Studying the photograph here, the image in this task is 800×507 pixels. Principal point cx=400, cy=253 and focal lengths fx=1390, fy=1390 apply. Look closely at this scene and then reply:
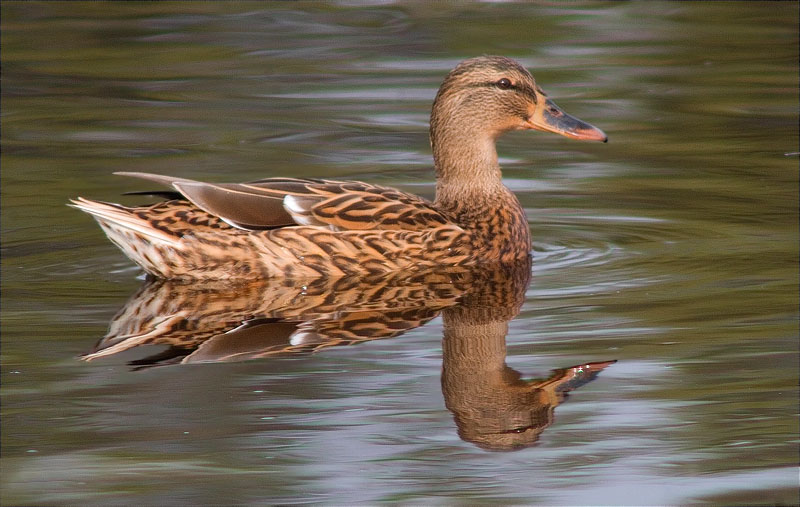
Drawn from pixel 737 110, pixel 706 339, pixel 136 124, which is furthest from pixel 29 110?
pixel 706 339

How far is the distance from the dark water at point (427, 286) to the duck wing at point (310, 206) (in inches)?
24.1

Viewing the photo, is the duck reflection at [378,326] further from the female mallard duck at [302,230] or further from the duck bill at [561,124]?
the duck bill at [561,124]

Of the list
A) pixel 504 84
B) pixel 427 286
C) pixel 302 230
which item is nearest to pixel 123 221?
pixel 302 230

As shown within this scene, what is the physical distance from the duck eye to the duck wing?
1120 millimetres

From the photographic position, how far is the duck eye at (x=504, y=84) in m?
9.16

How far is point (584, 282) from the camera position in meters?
7.96

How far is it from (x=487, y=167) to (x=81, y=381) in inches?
146

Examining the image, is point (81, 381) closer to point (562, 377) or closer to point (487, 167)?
point (562, 377)

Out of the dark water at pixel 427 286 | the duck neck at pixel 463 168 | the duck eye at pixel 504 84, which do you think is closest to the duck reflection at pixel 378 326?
the dark water at pixel 427 286

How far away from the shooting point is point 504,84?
9172mm

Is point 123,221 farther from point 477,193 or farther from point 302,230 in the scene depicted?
point 477,193

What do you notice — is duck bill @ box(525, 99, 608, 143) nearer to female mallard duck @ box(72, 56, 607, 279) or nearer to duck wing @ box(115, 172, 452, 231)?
female mallard duck @ box(72, 56, 607, 279)

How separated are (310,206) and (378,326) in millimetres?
1507

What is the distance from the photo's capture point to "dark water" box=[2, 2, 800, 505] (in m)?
5.34
